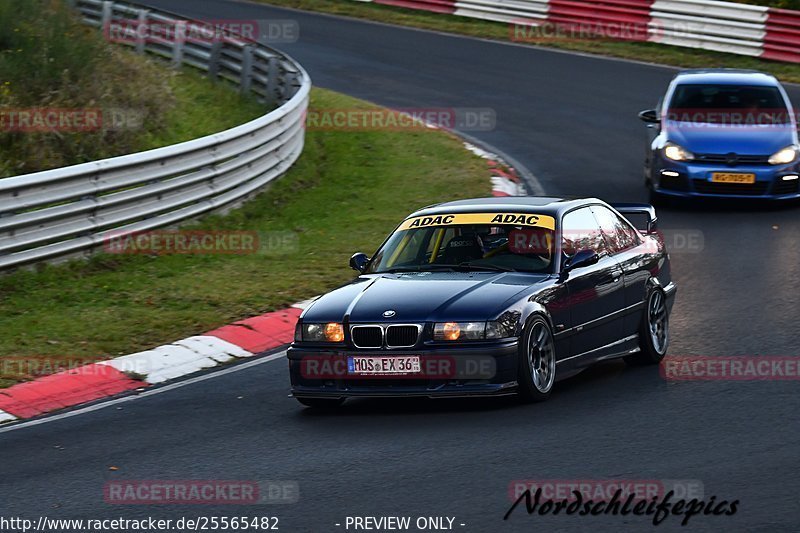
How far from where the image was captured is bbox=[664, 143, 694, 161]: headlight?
712 inches

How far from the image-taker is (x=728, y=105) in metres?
19.0

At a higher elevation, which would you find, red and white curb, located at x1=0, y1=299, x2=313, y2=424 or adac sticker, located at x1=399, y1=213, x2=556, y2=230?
adac sticker, located at x1=399, y1=213, x2=556, y2=230

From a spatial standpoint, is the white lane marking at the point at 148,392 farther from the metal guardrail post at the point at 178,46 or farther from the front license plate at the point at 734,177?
the metal guardrail post at the point at 178,46

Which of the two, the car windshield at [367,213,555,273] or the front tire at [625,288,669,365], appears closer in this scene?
the car windshield at [367,213,555,273]

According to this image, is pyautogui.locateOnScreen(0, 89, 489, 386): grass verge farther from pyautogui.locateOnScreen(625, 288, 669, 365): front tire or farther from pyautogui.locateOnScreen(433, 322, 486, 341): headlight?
pyautogui.locateOnScreen(625, 288, 669, 365): front tire

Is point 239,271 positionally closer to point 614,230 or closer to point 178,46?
point 614,230

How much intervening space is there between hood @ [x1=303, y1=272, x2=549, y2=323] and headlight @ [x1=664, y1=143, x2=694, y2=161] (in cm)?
885

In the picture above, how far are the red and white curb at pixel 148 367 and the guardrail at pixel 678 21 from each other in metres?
20.9

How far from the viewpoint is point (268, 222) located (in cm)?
1739

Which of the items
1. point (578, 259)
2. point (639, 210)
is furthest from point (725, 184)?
point (578, 259)

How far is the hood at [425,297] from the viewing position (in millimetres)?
9016

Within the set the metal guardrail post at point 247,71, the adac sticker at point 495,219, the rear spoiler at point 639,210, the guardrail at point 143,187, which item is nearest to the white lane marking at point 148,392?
the adac sticker at point 495,219

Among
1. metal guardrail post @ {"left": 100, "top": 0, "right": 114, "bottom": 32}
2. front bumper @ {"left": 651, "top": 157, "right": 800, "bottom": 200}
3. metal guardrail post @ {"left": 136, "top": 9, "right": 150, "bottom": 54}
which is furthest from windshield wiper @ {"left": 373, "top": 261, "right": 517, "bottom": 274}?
metal guardrail post @ {"left": 100, "top": 0, "right": 114, "bottom": 32}

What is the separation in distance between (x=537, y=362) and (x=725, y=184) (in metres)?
9.35
